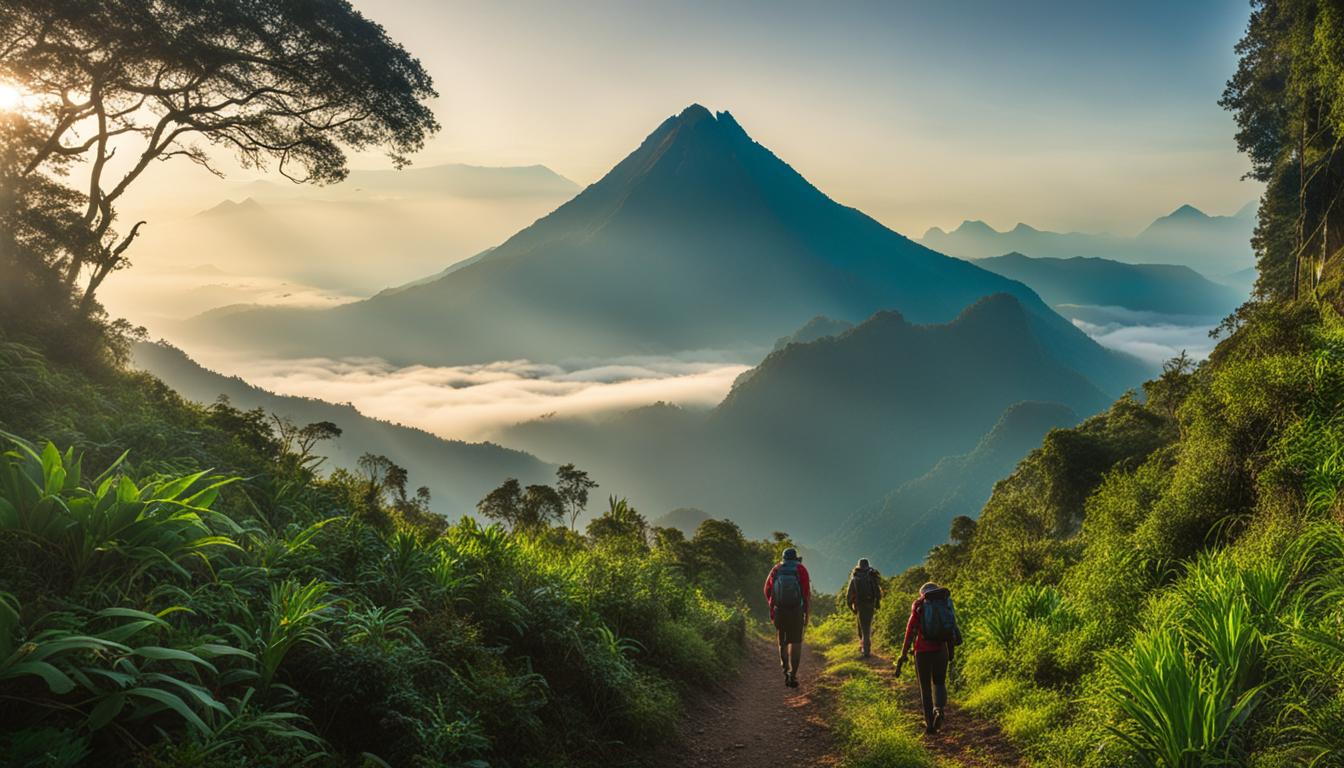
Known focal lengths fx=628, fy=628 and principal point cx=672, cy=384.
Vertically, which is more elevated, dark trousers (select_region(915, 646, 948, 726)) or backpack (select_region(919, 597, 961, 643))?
backpack (select_region(919, 597, 961, 643))

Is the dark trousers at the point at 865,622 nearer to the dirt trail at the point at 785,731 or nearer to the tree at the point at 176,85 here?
the dirt trail at the point at 785,731

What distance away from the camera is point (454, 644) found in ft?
16.9

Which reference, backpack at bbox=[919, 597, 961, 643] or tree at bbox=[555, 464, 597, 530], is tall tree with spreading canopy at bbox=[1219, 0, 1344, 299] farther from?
tree at bbox=[555, 464, 597, 530]

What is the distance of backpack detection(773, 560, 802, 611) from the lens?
9445mm

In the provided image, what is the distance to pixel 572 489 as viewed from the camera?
28.8 m

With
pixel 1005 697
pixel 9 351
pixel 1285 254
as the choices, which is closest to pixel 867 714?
pixel 1005 697

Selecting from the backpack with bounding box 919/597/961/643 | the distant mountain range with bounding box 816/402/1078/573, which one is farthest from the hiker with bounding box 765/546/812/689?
the distant mountain range with bounding box 816/402/1078/573

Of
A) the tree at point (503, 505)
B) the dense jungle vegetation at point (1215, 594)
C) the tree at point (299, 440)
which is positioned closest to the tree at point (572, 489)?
the tree at point (503, 505)

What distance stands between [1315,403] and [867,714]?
18.7 feet

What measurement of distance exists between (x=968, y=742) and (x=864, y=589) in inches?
217

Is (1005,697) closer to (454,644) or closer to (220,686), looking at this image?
(454,644)

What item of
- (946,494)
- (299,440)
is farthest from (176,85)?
(946,494)

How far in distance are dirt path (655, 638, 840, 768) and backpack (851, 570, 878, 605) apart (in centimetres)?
193

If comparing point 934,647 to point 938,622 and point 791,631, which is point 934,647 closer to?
point 938,622
